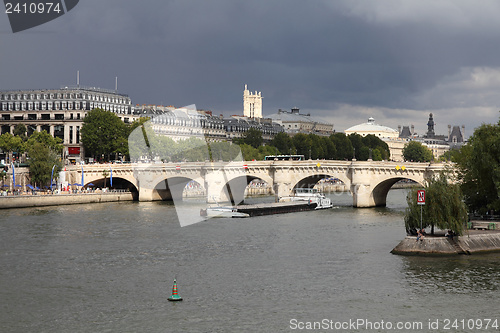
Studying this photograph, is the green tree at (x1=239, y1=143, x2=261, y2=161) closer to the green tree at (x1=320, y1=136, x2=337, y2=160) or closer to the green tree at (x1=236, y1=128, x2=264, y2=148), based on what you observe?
the green tree at (x1=236, y1=128, x2=264, y2=148)

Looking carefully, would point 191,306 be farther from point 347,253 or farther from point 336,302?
point 347,253

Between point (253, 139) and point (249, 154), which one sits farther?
point (253, 139)

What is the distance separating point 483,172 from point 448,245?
12967 mm

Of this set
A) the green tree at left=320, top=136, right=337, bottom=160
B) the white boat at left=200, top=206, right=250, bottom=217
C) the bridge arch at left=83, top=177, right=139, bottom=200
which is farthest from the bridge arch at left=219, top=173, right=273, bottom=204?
the green tree at left=320, top=136, right=337, bottom=160

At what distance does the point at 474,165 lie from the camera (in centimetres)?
6231

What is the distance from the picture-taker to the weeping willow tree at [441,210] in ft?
172

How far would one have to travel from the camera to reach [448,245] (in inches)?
A: 2030

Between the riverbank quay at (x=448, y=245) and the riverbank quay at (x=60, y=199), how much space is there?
56.2m

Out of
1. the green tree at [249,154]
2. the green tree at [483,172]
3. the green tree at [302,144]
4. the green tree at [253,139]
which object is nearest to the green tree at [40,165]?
the green tree at [249,154]

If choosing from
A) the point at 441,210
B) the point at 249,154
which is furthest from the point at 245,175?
the point at 441,210

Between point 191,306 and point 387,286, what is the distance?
1154cm

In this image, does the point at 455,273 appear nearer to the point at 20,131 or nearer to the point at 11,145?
the point at 11,145

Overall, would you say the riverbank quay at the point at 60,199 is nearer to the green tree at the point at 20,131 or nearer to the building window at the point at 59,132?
the green tree at the point at 20,131

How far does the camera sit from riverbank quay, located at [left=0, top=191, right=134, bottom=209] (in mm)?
93875
